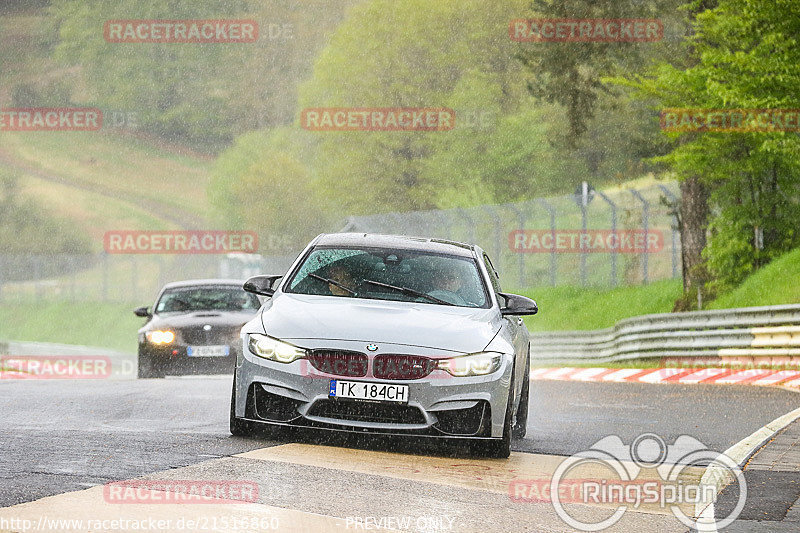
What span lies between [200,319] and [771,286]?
13093 mm

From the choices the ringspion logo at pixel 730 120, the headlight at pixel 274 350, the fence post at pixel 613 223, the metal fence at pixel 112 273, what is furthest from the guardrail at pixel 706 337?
the metal fence at pixel 112 273

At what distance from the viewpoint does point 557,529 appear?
20.4ft

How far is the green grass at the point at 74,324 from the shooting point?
235ft

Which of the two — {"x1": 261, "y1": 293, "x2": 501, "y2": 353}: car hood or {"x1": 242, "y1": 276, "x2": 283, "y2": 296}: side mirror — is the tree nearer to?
{"x1": 242, "y1": 276, "x2": 283, "y2": 296}: side mirror

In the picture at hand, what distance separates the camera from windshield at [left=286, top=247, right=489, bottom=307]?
9.93 m

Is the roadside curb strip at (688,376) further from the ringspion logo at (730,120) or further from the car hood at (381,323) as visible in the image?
the car hood at (381,323)

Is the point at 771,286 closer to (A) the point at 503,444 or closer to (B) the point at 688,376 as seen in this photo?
(B) the point at 688,376

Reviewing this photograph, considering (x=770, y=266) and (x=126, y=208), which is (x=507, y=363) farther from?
(x=126, y=208)

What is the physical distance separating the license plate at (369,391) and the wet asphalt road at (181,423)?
52 centimetres

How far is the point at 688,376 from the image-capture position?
20.0m

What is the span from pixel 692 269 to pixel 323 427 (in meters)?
25.7

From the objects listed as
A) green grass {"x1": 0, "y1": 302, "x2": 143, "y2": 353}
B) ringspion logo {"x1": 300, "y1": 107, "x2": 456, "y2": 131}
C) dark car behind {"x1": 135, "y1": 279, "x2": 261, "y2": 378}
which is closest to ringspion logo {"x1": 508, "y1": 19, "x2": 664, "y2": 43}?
dark car behind {"x1": 135, "y1": 279, "x2": 261, "y2": 378}

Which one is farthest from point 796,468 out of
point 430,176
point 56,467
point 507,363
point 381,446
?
point 430,176

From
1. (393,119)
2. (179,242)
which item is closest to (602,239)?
(393,119)
